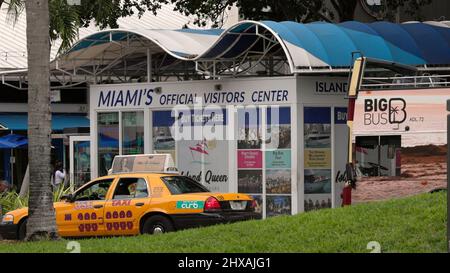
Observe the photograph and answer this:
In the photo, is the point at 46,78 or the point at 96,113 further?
the point at 96,113

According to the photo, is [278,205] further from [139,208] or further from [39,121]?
[39,121]

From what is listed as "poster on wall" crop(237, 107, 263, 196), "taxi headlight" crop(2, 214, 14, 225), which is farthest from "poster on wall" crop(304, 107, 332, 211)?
"taxi headlight" crop(2, 214, 14, 225)

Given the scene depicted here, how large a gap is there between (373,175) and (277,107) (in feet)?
16.1

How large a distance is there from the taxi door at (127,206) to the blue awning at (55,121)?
56.4 feet

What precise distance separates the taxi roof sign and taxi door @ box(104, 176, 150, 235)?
4.62ft

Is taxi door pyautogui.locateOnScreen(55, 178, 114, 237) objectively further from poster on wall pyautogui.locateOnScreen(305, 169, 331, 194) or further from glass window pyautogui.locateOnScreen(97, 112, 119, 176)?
glass window pyautogui.locateOnScreen(97, 112, 119, 176)

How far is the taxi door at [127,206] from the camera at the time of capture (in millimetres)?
18000

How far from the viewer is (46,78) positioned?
16.8 metres

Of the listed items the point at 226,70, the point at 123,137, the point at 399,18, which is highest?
the point at 399,18

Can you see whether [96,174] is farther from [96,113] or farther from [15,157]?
[15,157]

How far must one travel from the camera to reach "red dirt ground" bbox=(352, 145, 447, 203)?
17328 millimetres
